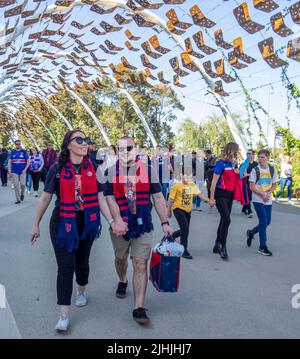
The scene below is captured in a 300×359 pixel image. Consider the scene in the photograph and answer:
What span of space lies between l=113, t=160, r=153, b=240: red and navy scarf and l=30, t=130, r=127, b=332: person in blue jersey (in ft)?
0.49

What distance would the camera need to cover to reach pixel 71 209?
3.86 meters

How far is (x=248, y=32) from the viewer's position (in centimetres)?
748

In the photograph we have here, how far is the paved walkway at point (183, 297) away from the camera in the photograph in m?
3.82

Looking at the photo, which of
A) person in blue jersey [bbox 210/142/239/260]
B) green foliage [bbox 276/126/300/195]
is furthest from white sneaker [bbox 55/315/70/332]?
green foliage [bbox 276/126/300/195]

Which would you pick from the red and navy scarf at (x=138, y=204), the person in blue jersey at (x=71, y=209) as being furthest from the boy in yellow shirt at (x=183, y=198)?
the person in blue jersey at (x=71, y=209)

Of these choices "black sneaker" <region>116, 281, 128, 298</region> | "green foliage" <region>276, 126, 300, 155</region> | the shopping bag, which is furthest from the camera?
"green foliage" <region>276, 126, 300, 155</region>

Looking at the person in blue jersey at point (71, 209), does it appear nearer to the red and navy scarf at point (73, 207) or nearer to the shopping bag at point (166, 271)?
the red and navy scarf at point (73, 207)

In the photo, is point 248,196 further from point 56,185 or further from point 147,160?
point 56,185

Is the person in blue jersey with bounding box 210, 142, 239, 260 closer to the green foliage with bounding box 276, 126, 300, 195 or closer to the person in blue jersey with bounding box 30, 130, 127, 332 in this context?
the person in blue jersey with bounding box 30, 130, 127, 332

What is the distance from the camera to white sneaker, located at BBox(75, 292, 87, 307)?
442cm

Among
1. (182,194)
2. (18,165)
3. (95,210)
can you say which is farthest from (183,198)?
(18,165)

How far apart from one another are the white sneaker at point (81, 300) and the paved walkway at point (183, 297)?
3.1 inches

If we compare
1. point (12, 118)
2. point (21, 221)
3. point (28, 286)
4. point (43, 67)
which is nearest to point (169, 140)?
point (12, 118)

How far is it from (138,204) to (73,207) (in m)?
0.67
